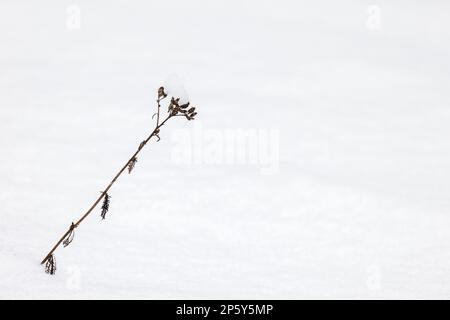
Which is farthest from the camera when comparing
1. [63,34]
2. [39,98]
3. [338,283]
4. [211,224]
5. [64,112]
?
[63,34]

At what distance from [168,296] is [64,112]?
425 cm

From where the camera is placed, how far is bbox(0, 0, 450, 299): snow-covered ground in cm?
305

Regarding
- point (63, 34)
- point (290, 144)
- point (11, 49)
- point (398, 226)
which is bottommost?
point (398, 226)

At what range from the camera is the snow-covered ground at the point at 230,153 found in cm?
305

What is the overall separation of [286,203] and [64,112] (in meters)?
3.16

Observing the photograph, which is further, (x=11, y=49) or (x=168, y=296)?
(x=11, y=49)

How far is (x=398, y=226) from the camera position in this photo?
4.10 m

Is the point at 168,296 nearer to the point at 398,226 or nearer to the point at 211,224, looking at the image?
the point at 211,224

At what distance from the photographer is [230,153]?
18.2 feet
